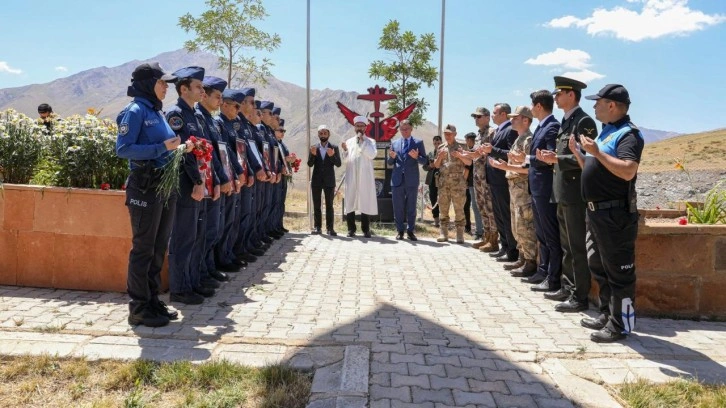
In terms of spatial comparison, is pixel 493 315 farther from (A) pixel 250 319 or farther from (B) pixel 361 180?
(B) pixel 361 180

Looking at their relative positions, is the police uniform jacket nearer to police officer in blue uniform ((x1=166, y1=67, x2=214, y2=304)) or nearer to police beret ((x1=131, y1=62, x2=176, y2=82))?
police officer in blue uniform ((x1=166, y1=67, x2=214, y2=304))

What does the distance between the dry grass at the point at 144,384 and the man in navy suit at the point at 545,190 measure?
3.21 meters

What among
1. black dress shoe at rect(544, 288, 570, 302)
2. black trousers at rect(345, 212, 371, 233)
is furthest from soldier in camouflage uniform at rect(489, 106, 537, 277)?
black trousers at rect(345, 212, 371, 233)

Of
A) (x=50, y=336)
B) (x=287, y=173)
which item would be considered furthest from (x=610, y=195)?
(x=287, y=173)

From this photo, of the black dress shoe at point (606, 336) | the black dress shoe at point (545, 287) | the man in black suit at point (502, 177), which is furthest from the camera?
the man in black suit at point (502, 177)

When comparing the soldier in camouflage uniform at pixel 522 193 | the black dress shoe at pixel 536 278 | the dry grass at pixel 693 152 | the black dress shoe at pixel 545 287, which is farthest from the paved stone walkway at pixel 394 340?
the dry grass at pixel 693 152

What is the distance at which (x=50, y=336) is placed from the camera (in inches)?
147

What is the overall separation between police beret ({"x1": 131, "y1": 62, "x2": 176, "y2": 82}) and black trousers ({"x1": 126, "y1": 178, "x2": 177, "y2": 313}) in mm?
770

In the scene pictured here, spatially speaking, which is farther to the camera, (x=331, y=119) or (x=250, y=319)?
(x=331, y=119)

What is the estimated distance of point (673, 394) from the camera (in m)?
3.07

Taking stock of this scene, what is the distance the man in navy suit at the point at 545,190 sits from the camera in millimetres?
5414

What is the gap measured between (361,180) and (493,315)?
17.1 feet

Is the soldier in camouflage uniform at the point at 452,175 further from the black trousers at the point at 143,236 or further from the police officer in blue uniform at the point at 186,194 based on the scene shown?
the black trousers at the point at 143,236

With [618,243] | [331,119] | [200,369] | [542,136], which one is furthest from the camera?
[331,119]
